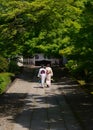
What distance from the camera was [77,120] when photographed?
57.4 feet

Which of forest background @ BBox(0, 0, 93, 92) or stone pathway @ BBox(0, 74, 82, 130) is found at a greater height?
forest background @ BBox(0, 0, 93, 92)

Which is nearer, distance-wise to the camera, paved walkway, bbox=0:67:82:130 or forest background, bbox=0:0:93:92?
paved walkway, bbox=0:67:82:130

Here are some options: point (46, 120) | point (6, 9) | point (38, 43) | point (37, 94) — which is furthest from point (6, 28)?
point (38, 43)

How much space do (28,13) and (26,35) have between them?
1944mm

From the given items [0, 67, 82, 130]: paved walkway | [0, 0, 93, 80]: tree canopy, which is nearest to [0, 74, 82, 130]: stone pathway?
[0, 67, 82, 130]: paved walkway

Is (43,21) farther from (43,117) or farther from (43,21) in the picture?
(43,117)

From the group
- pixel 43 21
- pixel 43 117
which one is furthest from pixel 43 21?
pixel 43 117

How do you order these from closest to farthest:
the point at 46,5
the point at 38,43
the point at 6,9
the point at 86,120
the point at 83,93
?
the point at 86,120 → the point at 46,5 → the point at 6,9 → the point at 83,93 → the point at 38,43

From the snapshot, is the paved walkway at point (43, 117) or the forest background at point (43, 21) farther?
the forest background at point (43, 21)

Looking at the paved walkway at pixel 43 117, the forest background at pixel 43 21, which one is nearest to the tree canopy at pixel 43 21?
the forest background at pixel 43 21

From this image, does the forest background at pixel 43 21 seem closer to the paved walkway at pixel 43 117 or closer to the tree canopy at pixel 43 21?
the tree canopy at pixel 43 21

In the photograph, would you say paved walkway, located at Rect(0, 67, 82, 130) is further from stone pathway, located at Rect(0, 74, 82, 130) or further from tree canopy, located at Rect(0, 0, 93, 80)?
tree canopy, located at Rect(0, 0, 93, 80)

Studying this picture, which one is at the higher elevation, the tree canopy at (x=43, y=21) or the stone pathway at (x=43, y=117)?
the tree canopy at (x=43, y=21)

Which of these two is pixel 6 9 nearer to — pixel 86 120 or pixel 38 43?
pixel 86 120
